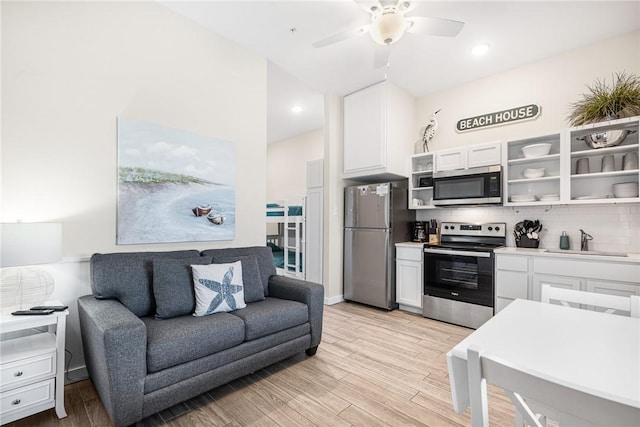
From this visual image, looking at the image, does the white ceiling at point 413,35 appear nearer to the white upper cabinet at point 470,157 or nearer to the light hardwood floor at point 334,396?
the white upper cabinet at point 470,157

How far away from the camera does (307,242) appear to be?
15.2 ft

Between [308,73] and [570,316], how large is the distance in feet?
11.6

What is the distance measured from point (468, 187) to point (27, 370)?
4.03 meters

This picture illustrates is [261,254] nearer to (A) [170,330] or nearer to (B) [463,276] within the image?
(A) [170,330]

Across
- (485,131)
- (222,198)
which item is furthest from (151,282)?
(485,131)

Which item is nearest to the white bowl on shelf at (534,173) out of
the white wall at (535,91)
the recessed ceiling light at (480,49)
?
the white wall at (535,91)

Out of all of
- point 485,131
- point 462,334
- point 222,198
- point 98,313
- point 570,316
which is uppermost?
point 485,131

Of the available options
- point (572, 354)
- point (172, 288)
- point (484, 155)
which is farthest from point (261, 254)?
point (484, 155)

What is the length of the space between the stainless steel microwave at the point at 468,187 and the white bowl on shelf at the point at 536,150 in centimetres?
30

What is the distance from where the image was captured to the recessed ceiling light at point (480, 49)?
304 cm

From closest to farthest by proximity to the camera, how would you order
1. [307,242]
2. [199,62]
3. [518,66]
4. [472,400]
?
1. [472,400]
2. [199,62]
3. [518,66]
4. [307,242]

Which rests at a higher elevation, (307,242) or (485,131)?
Answer: (485,131)

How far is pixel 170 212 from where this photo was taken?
2570 millimetres

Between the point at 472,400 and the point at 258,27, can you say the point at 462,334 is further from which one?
the point at 258,27
